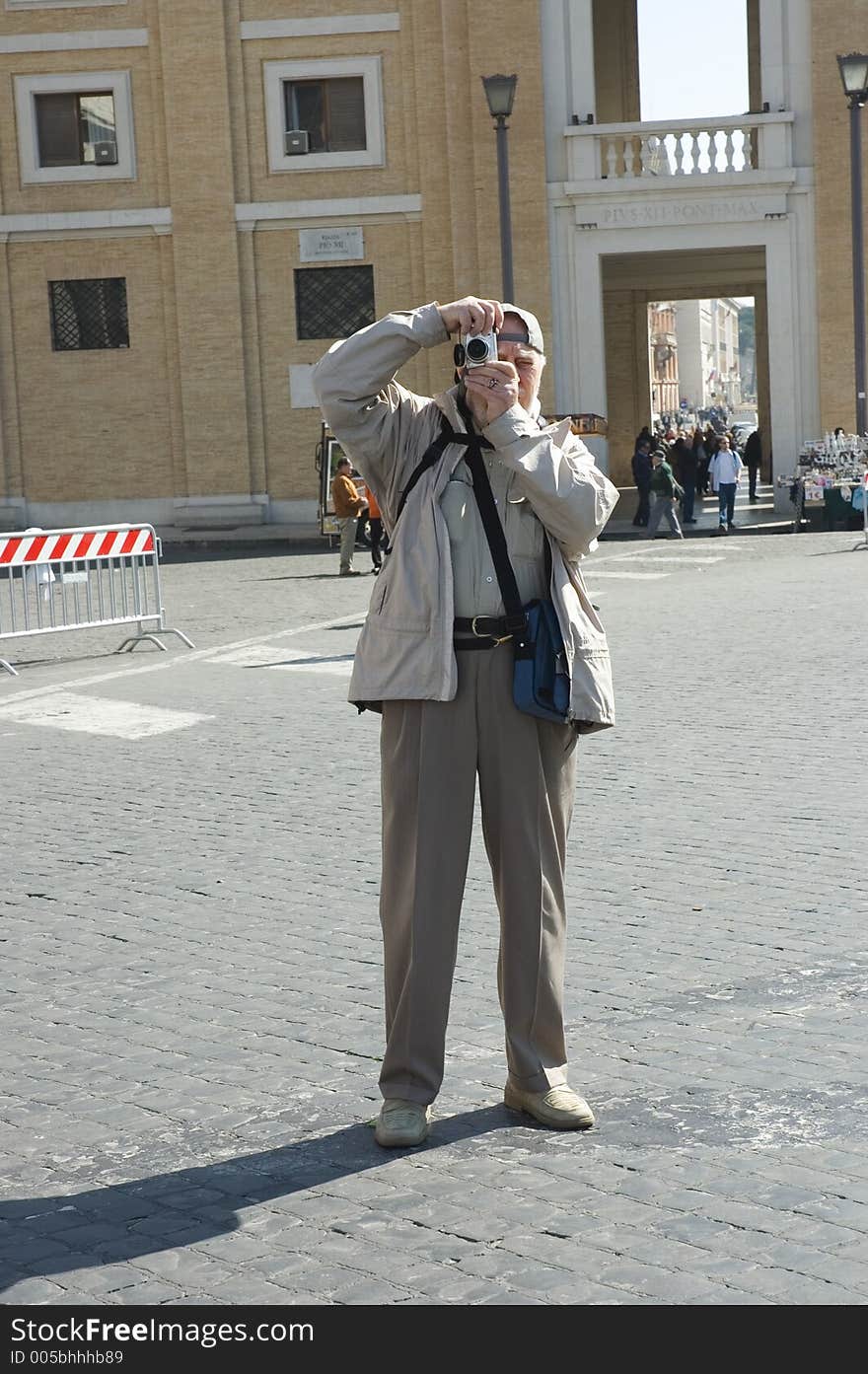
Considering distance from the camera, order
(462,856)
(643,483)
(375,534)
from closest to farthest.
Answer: (462,856) < (375,534) < (643,483)

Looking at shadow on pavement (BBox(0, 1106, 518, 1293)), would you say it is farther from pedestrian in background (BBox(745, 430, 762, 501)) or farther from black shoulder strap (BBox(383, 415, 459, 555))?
pedestrian in background (BBox(745, 430, 762, 501))

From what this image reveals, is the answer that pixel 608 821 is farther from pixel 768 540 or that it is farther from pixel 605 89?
pixel 605 89

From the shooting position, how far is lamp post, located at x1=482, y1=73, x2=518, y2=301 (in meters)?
29.8

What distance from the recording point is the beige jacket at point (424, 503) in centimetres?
450

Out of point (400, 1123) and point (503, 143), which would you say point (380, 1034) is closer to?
point (400, 1123)

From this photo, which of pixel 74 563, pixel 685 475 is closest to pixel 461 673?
pixel 74 563

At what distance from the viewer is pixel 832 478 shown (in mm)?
28656

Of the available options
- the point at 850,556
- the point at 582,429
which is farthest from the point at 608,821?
the point at 582,429

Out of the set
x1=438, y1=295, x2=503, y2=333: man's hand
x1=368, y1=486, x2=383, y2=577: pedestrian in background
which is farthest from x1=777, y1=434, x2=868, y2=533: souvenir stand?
x1=438, y1=295, x2=503, y2=333: man's hand

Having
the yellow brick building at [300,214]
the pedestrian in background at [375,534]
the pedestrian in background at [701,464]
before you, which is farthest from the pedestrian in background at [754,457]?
the pedestrian in background at [375,534]

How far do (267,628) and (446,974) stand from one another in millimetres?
13625

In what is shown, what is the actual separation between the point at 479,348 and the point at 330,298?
31.3m

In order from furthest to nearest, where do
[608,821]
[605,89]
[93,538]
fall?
[605,89]
[93,538]
[608,821]

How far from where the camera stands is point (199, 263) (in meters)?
34.8
